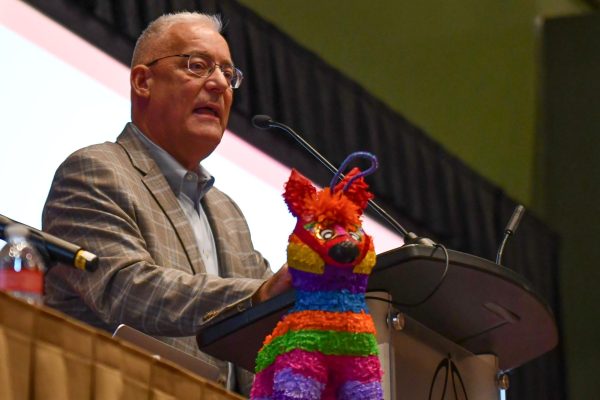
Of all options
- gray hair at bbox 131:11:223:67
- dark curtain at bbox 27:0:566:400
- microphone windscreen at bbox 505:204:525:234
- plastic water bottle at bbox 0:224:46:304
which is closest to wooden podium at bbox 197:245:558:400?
microphone windscreen at bbox 505:204:525:234

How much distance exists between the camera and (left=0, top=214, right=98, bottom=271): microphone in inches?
77.9

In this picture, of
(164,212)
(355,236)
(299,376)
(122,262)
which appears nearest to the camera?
(299,376)

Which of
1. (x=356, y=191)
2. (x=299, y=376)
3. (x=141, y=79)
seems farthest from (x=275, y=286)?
(x=141, y=79)

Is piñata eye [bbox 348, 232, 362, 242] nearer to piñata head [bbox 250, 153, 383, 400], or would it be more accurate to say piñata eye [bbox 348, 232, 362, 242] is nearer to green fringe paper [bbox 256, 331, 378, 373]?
piñata head [bbox 250, 153, 383, 400]

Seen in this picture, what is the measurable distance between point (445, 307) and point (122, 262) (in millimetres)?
614

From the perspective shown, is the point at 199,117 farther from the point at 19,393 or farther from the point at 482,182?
the point at 482,182

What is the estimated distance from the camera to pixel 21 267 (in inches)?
79.0

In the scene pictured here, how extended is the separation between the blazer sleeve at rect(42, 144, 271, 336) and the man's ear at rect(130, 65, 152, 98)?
26 centimetres

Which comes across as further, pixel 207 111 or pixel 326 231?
pixel 207 111

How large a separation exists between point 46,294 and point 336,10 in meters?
3.53

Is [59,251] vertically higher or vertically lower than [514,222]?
lower

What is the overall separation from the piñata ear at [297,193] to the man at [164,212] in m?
0.26

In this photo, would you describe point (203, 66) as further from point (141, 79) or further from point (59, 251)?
point (59, 251)

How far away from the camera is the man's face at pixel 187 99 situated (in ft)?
9.95
